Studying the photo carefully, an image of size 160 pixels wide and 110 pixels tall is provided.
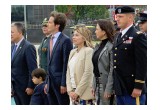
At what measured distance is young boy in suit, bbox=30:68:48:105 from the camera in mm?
5586

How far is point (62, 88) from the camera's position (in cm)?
511

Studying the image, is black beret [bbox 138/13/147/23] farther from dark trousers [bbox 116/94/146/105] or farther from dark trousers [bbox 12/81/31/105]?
dark trousers [bbox 12/81/31/105]

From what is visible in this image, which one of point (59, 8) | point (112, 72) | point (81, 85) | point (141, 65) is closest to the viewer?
point (141, 65)

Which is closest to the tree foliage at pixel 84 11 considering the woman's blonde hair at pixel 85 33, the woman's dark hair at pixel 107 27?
the woman's blonde hair at pixel 85 33

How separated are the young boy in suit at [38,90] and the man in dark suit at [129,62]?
149cm

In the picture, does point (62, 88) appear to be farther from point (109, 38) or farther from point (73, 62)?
point (109, 38)

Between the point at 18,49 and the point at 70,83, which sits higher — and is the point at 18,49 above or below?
above

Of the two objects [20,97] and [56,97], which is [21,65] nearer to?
[20,97]

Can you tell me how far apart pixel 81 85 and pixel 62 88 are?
0.32 metres

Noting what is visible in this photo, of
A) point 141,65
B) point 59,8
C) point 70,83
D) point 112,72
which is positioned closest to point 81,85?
point 70,83

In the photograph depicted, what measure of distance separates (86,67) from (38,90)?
103 centimetres

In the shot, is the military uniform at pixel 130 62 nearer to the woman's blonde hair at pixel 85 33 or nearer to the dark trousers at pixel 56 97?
the woman's blonde hair at pixel 85 33

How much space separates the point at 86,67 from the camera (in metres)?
4.95

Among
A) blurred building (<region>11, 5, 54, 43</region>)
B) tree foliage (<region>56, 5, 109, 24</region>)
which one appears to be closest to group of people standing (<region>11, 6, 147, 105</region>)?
blurred building (<region>11, 5, 54, 43</region>)
